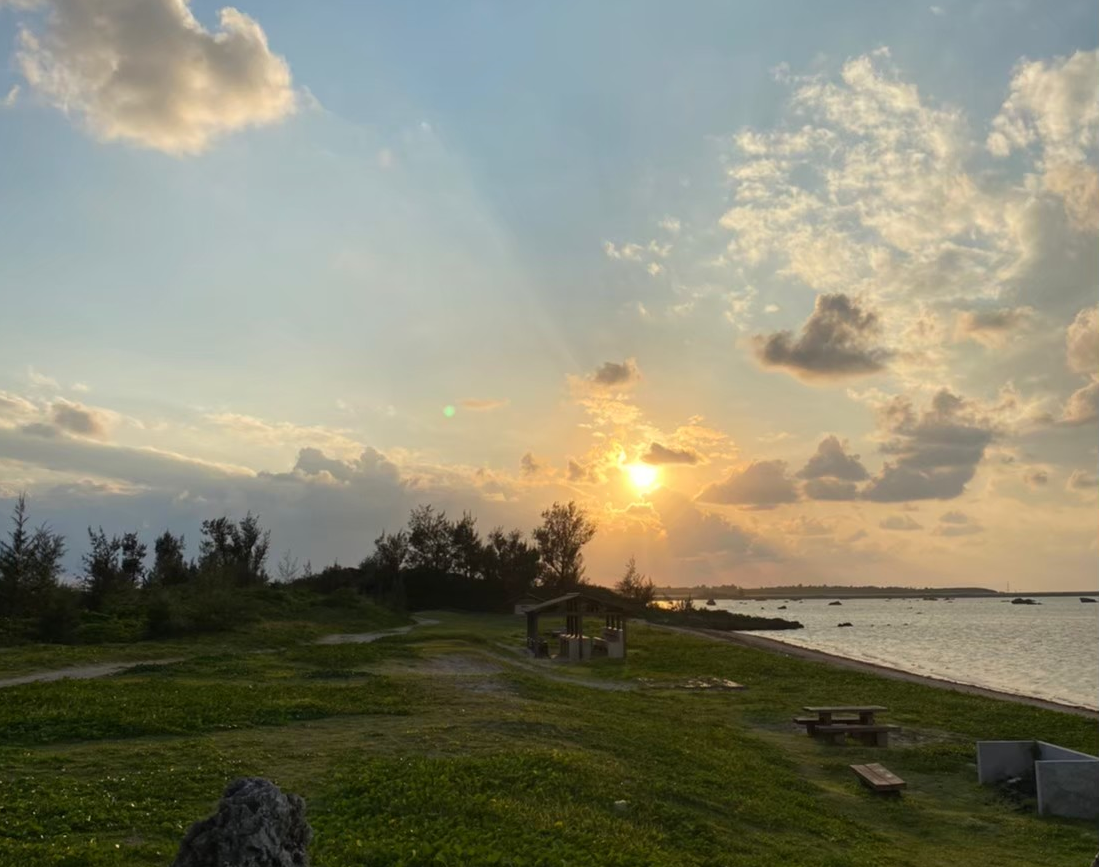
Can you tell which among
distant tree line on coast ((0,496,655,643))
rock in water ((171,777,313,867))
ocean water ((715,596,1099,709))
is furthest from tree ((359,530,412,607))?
rock in water ((171,777,313,867))

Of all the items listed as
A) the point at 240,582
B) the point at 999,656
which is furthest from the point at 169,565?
the point at 999,656

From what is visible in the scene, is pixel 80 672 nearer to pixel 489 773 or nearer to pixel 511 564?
pixel 489 773

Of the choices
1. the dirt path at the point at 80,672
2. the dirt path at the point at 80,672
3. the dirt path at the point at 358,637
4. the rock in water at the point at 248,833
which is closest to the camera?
the rock in water at the point at 248,833

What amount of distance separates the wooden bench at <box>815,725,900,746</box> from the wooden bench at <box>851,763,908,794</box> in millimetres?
3985

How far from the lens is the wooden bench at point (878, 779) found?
16391 mm

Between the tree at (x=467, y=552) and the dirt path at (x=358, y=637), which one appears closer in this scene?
the dirt path at (x=358, y=637)

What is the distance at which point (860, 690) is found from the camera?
33.6 metres

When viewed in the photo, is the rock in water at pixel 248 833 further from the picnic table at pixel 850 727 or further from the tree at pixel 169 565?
the tree at pixel 169 565

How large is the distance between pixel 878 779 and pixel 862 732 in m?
5.42

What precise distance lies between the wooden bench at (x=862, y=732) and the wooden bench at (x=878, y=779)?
13.1 ft

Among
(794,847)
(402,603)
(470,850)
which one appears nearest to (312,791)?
(470,850)

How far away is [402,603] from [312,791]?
221 feet

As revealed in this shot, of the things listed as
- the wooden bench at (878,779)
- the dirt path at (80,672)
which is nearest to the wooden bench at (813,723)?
the wooden bench at (878,779)

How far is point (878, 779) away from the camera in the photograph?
16.7 m
